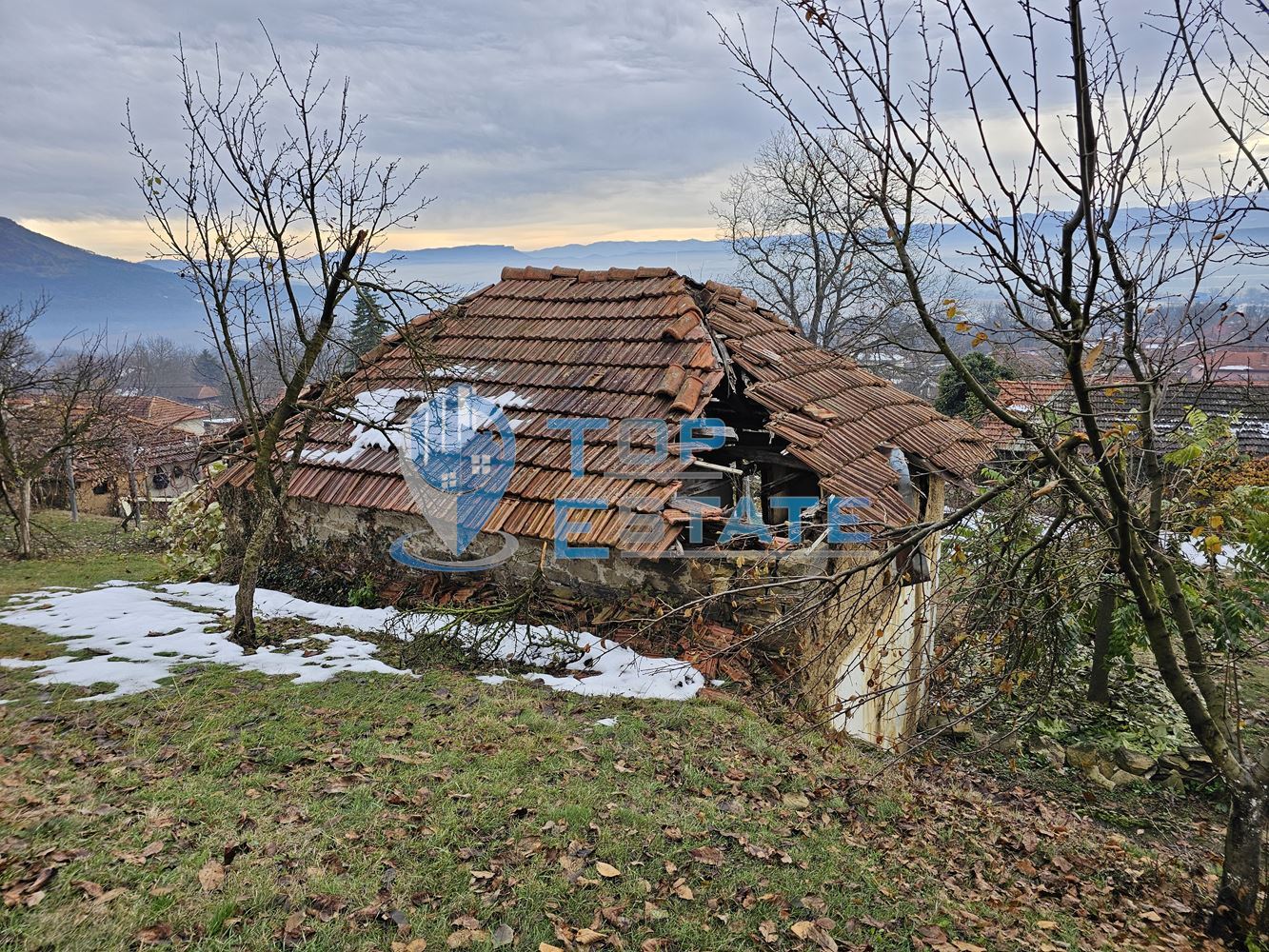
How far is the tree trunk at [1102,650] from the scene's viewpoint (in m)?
9.73

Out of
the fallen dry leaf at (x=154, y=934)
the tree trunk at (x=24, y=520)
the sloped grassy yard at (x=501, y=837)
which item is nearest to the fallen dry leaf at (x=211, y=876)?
the sloped grassy yard at (x=501, y=837)

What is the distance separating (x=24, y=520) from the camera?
15289 mm

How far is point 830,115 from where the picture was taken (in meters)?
3.10

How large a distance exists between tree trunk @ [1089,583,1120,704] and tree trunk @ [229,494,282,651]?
10.3 meters

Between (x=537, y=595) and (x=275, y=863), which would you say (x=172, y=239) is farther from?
(x=275, y=863)

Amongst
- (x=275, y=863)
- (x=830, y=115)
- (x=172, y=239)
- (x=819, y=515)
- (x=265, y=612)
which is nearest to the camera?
(x=830, y=115)

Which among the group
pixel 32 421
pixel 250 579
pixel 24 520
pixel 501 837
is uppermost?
pixel 32 421

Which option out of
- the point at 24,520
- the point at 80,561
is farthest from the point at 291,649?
A: the point at 24,520

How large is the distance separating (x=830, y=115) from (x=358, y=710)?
5.16m

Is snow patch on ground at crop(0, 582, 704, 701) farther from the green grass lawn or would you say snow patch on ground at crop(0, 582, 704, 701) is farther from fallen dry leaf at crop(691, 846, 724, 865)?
the green grass lawn

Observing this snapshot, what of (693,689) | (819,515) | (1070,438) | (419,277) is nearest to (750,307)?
(819,515)

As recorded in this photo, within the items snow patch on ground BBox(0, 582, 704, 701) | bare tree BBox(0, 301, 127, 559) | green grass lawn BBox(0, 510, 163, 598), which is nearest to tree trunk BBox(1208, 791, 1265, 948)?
snow patch on ground BBox(0, 582, 704, 701)

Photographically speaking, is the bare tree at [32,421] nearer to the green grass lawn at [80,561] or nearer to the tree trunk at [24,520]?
the tree trunk at [24,520]

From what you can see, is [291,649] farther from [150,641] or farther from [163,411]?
[163,411]
